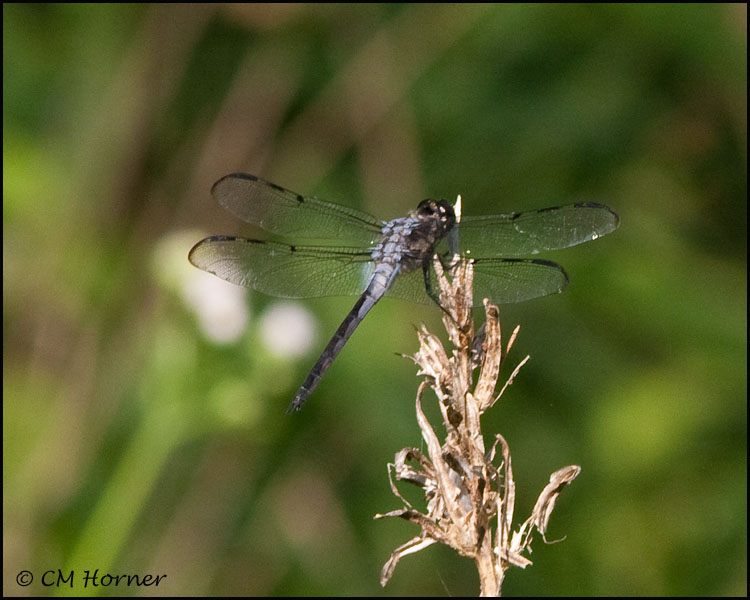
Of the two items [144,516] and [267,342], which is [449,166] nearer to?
[267,342]

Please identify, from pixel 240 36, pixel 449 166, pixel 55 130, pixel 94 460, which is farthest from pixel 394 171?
pixel 94 460

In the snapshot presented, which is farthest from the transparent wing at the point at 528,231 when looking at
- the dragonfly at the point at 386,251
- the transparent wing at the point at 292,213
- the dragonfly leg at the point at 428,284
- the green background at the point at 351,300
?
the green background at the point at 351,300

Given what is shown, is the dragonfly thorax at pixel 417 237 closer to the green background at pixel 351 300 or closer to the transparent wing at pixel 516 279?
the transparent wing at pixel 516 279

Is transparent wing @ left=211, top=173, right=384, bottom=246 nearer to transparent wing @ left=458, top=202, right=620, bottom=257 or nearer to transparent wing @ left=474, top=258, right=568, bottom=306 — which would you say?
transparent wing @ left=458, top=202, right=620, bottom=257

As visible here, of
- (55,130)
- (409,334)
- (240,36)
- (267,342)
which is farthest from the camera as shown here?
(240,36)

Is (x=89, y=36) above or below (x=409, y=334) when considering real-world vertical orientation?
above
